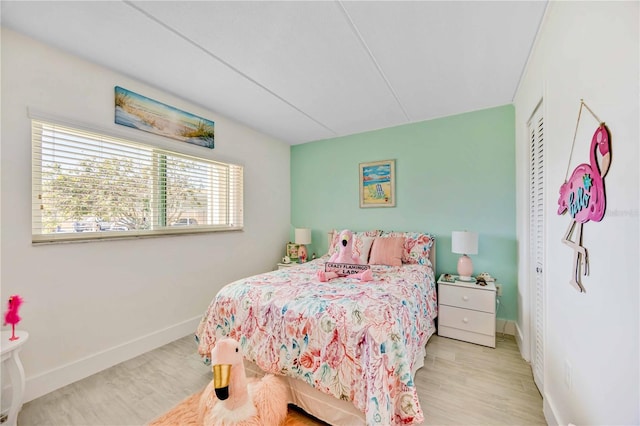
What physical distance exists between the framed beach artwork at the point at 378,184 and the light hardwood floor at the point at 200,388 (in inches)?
71.3

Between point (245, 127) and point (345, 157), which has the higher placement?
point (245, 127)

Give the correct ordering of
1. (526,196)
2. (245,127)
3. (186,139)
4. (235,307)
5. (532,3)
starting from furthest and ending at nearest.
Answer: (245,127)
(186,139)
(526,196)
(235,307)
(532,3)

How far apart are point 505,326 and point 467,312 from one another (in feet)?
1.87

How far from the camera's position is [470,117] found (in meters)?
2.95

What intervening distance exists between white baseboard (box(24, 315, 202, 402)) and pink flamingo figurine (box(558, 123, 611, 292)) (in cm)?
316

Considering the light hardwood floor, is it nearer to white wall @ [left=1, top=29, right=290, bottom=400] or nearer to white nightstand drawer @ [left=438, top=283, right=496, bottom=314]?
white wall @ [left=1, top=29, right=290, bottom=400]

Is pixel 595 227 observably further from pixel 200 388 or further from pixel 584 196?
pixel 200 388

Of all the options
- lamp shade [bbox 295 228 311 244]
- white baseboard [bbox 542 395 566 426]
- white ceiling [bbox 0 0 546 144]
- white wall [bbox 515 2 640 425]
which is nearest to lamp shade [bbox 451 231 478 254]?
white wall [bbox 515 2 640 425]

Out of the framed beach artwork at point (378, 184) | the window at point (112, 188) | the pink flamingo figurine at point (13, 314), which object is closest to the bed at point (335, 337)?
the pink flamingo figurine at point (13, 314)

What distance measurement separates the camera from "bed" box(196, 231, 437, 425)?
1362 mm

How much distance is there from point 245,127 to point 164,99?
41.8 inches

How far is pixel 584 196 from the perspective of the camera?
1.07 metres

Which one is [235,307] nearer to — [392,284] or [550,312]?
[392,284]

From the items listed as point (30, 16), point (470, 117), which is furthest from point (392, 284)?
point (30, 16)
